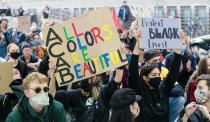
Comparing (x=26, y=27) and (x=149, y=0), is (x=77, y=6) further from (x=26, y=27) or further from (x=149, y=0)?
(x=26, y=27)

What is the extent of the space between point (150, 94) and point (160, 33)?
3.69 ft

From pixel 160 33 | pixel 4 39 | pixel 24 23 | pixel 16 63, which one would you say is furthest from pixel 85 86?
pixel 24 23

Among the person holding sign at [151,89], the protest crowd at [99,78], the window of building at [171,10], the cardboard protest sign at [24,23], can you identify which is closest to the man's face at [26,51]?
the protest crowd at [99,78]

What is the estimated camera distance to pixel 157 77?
5387mm

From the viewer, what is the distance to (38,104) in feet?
14.6

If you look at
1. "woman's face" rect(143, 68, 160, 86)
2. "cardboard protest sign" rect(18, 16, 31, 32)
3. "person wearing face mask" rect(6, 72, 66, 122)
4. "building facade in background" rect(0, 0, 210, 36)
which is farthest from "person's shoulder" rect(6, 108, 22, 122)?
"building facade in background" rect(0, 0, 210, 36)

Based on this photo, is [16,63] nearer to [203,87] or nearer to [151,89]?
[151,89]

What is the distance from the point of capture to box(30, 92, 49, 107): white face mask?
445 cm

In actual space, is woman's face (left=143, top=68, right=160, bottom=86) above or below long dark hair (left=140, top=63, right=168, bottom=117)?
above

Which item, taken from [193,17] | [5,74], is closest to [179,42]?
[5,74]

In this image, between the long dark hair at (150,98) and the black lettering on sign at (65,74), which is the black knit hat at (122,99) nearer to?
the long dark hair at (150,98)

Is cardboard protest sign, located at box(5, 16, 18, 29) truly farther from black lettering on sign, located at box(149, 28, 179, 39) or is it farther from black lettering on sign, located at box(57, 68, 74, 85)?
black lettering on sign, located at box(57, 68, 74, 85)

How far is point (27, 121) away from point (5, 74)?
1.31 metres

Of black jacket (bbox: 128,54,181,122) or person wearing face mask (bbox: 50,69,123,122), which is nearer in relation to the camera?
black jacket (bbox: 128,54,181,122)
